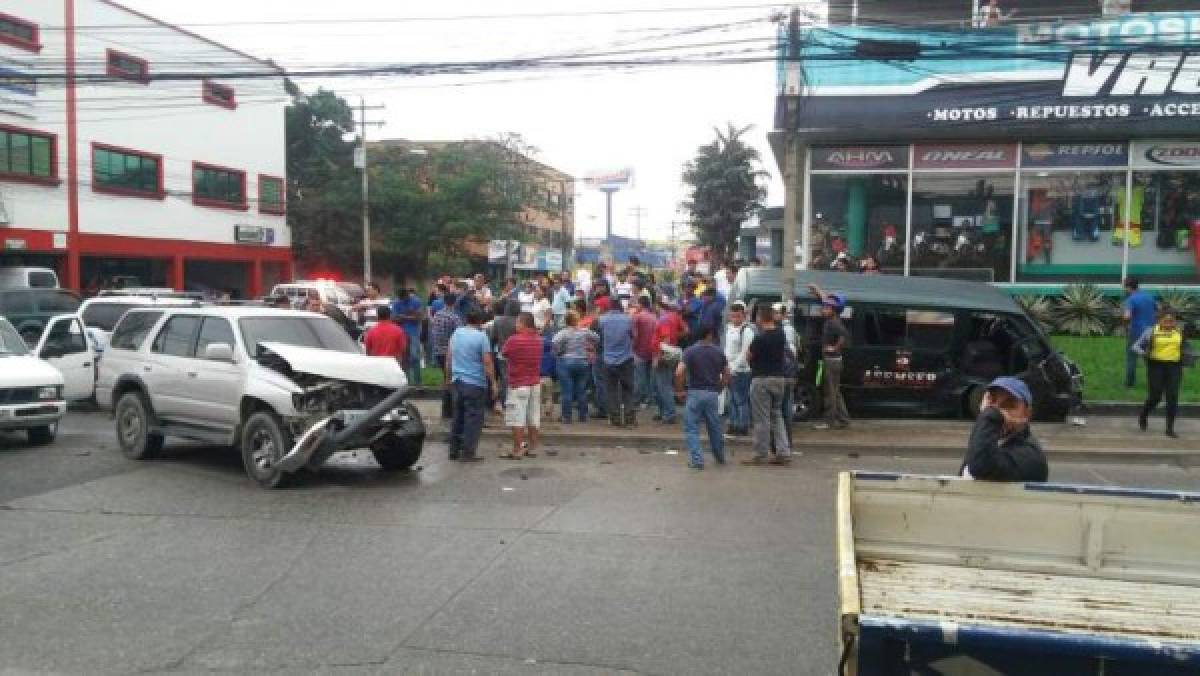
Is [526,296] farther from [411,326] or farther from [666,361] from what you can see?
[666,361]

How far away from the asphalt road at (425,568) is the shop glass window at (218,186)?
3406 cm

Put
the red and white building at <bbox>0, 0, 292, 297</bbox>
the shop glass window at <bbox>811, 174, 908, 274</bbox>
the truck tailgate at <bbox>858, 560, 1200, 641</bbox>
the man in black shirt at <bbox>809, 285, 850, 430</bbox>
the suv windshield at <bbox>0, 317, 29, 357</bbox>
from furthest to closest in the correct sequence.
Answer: the red and white building at <bbox>0, 0, 292, 297</bbox>
the shop glass window at <bbox>811, 174, 908, 274</bbox>
the man in black shirt at <bbox>809, 285, 850, 430</bbox>
the suv windshield at <bbox>0, 317, 29, 357</bbox>
the truck tailgate at <bbox>858, 560, 1200, 641</bbox>

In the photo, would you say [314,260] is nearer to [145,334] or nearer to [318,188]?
[318,188]

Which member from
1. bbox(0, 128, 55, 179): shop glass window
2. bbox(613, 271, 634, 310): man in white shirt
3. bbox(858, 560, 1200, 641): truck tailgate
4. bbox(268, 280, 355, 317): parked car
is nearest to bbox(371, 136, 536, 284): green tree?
bbox(268, 280, 355, 317): parked car

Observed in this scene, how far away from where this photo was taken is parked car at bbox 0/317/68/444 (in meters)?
11.3

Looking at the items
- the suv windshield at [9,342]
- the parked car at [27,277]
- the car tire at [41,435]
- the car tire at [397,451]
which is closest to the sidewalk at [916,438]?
the car tire at [397,451]

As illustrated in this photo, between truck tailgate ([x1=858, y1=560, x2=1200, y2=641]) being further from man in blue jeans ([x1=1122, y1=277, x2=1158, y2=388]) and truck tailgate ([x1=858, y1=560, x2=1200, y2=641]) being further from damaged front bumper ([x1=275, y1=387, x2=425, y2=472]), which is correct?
→ man in blue jeans ([x1=1122, y1=277, x2=1158, y2=388])

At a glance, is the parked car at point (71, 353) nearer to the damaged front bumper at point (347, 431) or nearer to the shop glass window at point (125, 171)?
the damaged front bumper at point (347, 431)

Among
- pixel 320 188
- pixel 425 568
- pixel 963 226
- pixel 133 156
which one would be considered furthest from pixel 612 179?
pixel 425 568

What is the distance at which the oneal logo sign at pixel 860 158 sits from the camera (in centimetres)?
2173

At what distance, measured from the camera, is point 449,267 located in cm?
5056

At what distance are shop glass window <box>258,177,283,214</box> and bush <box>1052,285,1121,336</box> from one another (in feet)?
124

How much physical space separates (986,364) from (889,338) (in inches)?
52.8

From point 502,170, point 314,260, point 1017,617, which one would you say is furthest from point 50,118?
point 1017,617
